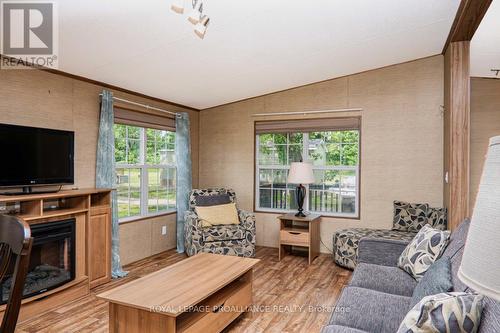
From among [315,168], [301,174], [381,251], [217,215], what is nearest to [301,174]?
[301,174]

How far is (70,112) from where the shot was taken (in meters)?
3.57

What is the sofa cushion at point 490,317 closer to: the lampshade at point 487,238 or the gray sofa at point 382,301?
the gray sofa at point 382,301

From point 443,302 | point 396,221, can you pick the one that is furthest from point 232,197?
point 443,302

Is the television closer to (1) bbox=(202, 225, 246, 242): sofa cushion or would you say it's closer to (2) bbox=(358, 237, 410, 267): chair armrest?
(1) bbox=(202, 225, 246, 242): sofa cushion

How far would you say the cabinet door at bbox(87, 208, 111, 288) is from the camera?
11.3 feet

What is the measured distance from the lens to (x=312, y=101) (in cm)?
502

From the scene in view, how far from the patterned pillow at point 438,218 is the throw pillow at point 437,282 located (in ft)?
7.54

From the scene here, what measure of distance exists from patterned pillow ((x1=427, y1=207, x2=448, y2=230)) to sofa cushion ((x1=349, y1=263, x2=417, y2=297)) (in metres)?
1.63

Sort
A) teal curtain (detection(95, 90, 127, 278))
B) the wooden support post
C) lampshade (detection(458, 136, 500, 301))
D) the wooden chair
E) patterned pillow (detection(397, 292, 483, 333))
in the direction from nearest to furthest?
lampshade (detection(458, 136, 500, 301)), the wooden chair, patterned pillow (detection(397, 292, 483, 333)), the wooden support post, teal curtain (detection(95, 90, 127, 278))

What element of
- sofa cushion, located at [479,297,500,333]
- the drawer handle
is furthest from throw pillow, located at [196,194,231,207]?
sofa cushion, located at [479,297,500,333]

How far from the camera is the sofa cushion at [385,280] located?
235 centimetres

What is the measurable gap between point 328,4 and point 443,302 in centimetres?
232

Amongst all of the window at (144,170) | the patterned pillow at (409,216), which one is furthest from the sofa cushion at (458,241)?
the window at (144,170)

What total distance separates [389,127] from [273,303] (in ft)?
9.49
